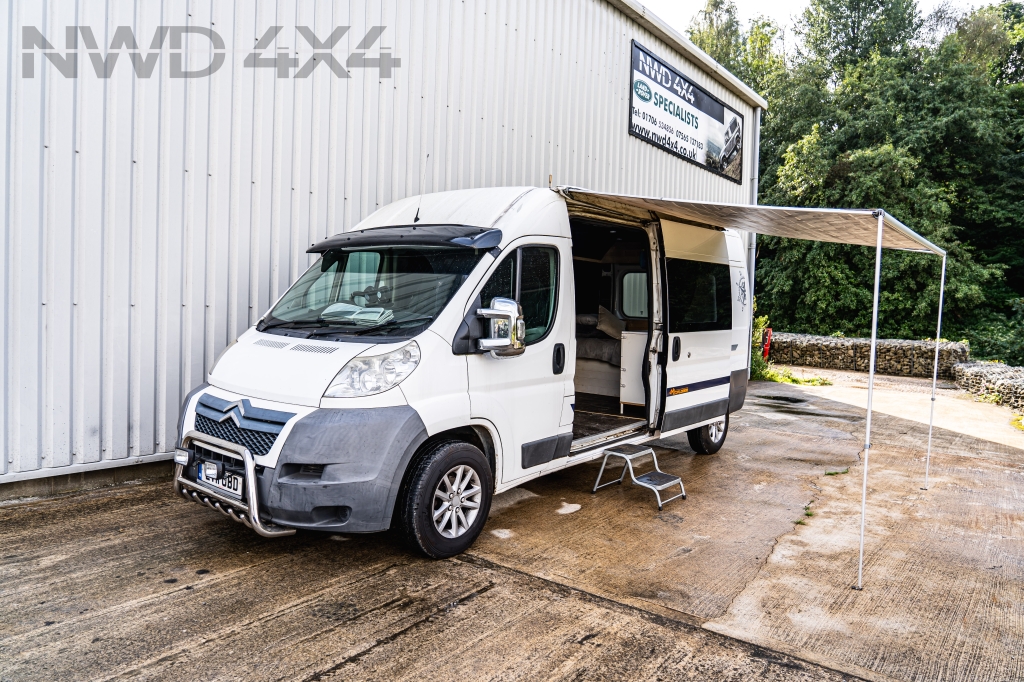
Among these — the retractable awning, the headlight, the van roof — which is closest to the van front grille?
the headlight

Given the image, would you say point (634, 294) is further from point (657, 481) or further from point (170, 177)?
point (170, 177)

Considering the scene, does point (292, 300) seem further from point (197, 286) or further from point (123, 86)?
point (123, 86)

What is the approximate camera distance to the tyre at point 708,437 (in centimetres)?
749

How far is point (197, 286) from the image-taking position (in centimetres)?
590

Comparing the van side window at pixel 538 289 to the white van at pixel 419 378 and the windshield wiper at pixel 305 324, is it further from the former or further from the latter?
the windshield wiper at pixel 305 324

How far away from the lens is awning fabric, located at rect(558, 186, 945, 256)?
496 cm

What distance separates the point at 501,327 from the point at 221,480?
183 centimetres

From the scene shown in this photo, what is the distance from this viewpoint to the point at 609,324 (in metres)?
7.43

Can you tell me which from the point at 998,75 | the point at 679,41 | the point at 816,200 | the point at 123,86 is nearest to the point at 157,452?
the point at 123,86

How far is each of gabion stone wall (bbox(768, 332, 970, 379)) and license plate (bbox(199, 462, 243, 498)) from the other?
1731cm

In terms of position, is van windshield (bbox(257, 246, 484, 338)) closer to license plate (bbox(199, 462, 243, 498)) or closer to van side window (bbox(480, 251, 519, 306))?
van side window (bbox(480, 251, 519, 306))

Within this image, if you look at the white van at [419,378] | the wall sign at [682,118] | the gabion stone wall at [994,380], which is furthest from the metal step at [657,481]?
the gabion stone wall at [994,380]

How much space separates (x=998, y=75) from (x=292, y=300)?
1291 inches

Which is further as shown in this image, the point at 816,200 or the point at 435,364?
the point at 816,200
